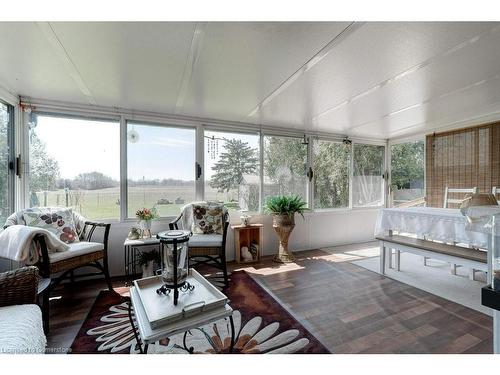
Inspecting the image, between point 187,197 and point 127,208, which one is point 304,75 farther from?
point 127,208

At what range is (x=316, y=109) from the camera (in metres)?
3.03

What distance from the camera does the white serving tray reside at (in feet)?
3.93

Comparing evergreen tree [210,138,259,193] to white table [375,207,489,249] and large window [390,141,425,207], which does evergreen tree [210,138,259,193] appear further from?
large window [390,141,425,207]

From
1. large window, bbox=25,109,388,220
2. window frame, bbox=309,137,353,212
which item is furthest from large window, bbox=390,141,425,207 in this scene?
window frame, bbox=309,137,353,212

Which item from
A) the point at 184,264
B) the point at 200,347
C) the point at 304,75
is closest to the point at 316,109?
the point at 304,75

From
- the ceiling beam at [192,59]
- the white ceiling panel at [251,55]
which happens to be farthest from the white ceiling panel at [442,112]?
the ceiling beam at [192,59]

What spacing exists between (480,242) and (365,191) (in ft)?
9.17

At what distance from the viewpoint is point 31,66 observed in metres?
1.86

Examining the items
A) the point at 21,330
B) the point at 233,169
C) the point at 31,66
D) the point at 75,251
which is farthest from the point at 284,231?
the point at 31,66

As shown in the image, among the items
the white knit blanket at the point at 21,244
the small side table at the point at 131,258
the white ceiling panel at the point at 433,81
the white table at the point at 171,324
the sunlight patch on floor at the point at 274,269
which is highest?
the white ceiling panel at the point at 433,81

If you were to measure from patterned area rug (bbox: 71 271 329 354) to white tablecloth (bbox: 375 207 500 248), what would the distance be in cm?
168

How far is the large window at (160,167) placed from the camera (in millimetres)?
3156

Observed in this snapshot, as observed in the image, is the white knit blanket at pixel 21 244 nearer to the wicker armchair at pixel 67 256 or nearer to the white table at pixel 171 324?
the wicker armchair at pixel 67 256

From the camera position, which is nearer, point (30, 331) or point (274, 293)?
point (30, 331)
